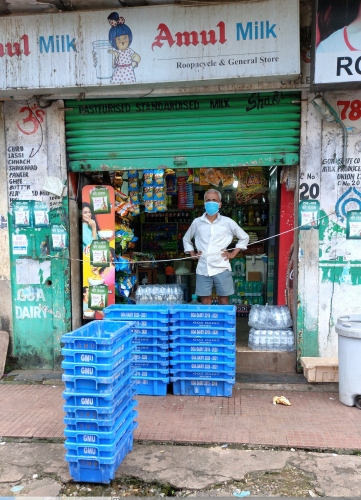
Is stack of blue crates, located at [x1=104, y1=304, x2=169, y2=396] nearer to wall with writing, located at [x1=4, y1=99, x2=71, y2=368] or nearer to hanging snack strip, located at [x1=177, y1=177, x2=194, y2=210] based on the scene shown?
wall with writing, located at [x1=4, y1=99, x2=71, y2=368]

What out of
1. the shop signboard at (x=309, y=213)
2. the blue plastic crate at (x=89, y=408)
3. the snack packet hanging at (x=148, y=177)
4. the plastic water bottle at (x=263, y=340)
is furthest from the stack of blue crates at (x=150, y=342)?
the snack packet hanging at (x=148, y=177)

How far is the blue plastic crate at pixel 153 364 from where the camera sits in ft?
16.0

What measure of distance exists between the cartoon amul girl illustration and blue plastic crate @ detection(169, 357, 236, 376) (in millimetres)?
3194

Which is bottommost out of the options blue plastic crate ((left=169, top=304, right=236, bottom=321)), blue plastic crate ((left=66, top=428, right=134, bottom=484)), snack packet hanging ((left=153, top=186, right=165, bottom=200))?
blue plastic crate ((left=66, top=428, right=134, bottom=484))

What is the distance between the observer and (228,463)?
3629mm

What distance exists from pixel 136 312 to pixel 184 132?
7.61 feet

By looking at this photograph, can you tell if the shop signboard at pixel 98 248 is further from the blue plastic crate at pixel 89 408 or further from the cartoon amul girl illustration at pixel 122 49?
the blue plastic crate at pixel 89 408

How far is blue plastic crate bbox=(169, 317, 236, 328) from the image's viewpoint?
15.8ft

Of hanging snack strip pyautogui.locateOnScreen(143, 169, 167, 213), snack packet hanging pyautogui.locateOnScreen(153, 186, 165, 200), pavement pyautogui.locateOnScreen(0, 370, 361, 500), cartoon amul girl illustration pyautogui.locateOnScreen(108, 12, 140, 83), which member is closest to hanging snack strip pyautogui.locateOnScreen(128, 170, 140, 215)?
hanging snack strip pyautogui.locateOnScreen(143, 169, 167, 213)

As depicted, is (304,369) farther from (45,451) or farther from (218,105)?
(218,105)

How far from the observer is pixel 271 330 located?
571 cm

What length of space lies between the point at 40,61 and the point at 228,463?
4.63 metres

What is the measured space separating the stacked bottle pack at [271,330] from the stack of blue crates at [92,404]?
2.65 meters

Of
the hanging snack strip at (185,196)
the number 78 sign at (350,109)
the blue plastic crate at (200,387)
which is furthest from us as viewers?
the hanging snack strip at (185,196)
